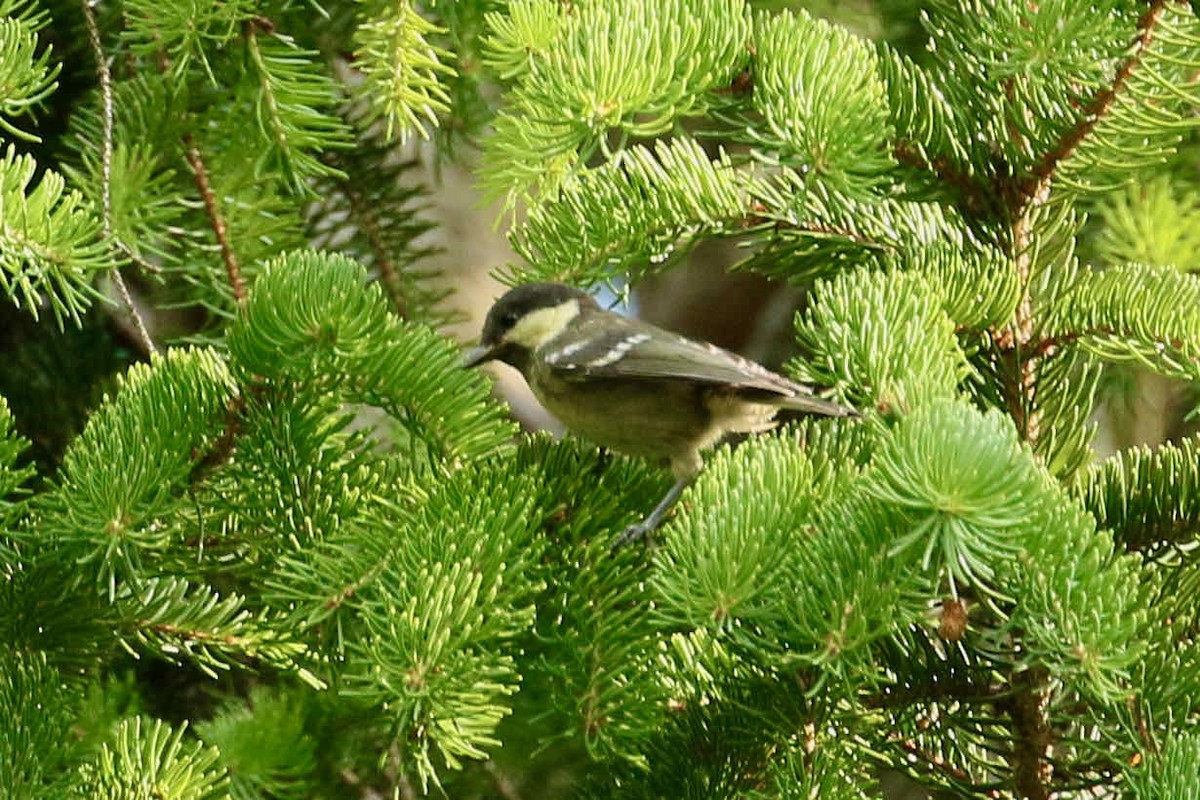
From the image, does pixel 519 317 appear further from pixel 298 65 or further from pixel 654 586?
pixel 654 586

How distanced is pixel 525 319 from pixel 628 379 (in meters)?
0.21

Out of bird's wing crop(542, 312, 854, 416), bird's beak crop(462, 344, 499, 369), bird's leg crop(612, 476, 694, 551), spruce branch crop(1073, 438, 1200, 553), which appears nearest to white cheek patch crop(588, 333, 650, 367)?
bird's wing crop(542, 312, 854, 416)

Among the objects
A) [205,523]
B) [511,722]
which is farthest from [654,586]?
[511,722]

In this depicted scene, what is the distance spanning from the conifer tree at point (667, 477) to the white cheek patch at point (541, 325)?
0.72 feet

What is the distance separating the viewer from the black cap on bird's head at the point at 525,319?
2.42 metres

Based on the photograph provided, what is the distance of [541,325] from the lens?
2619 millimetres

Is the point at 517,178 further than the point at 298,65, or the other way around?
the point at 298,65

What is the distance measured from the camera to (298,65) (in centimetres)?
227

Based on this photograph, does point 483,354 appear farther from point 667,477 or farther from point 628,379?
point 667,477

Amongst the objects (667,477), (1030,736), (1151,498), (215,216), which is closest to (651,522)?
(667,477)

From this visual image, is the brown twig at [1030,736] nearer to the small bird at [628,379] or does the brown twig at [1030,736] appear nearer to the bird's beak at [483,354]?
the small bird at [628,379]

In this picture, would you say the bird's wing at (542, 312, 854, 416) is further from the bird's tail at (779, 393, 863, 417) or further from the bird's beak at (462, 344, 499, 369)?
the bird's beak at (462, 344, 499, 369)

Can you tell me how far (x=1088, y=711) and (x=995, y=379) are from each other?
19.6 inches

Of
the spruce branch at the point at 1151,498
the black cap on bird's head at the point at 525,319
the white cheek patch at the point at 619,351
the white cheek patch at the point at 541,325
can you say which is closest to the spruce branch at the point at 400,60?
the black cap on bird's head at the point at 525,319
